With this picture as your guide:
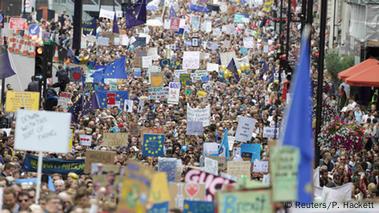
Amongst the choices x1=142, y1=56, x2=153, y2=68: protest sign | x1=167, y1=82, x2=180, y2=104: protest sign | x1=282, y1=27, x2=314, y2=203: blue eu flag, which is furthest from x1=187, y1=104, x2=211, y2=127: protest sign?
x1=282, y1=27, x2=314, y2=203: blue eu flag

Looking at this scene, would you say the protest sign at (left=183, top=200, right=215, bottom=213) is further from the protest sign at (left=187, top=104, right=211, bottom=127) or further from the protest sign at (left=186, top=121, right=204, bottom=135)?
the protest sign at (left=187, top=104, right=211, bottom=127)

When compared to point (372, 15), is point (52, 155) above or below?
below

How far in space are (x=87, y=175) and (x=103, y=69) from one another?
62.5 feet

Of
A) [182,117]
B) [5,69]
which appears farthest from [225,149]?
[5,69]

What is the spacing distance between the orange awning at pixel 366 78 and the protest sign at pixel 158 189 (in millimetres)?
18368

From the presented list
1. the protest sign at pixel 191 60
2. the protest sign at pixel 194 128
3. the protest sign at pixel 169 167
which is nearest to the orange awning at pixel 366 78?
the protest sign at pixel 194 128

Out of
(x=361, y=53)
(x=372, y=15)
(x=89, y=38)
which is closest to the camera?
(x=372, y=15)

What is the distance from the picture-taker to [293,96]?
14500 millimetres

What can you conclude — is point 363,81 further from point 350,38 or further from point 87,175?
point 350,38

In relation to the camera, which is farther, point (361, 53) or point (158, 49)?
point (158, 49)

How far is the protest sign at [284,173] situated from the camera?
1372cm

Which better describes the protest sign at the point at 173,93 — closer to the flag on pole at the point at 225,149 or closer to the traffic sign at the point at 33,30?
the flag on pole at the point at 225,149

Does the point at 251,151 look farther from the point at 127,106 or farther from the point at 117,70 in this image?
the point at 117,70

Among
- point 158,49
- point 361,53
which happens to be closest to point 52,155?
point 361,53
